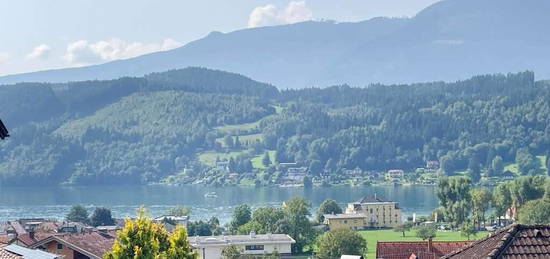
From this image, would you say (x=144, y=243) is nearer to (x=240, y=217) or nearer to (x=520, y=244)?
(x=520, y=244)

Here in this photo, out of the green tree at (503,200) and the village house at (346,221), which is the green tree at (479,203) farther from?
the village house at (346,221)

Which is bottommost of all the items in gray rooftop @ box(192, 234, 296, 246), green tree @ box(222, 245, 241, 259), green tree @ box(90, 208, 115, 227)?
green tree @ box(90, 208, 115, 227)

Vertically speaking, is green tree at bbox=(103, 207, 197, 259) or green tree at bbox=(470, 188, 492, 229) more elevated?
green tree at bbox=(103, 207, 197, 259)

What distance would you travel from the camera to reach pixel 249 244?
8881cm

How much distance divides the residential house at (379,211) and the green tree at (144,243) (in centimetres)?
11496

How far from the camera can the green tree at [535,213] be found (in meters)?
93.8

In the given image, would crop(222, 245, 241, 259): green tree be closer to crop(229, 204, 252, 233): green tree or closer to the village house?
crop(229, 204, 252, 233): green tree

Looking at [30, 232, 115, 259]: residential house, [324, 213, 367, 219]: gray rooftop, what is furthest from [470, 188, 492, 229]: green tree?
[30, 232, 115, 259]: residential house

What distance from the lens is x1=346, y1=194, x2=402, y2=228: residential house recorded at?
142375 mm

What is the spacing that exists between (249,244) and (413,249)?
42.1 meters

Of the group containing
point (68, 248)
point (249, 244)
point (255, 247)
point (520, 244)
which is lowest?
point (255, 247)

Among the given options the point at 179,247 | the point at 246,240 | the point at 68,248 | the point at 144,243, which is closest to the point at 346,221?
the point at 246,240

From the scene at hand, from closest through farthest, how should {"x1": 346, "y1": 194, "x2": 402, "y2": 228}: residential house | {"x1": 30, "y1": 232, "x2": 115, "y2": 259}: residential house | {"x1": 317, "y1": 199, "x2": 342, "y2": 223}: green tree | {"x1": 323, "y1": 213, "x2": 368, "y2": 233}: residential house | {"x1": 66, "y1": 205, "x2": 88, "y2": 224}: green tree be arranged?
{"x1": 30, "y1": 232, "x2": 115, "y2": 259}: residential house → {"x1": 66, "y1": 205, "x2": 88, "y2": 224}: green tree → {"x1": 323, "y1": 213, "x2": 368, "y2": 233}: residential house → {"x1": 317, "y1": 199, "x2": 342, "y2": 223}: green tree → {"x1": 346, "y1": 194, "x2": 402, "y2": 228}: residential house

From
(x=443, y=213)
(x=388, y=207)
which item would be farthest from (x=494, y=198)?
(x=388, y=207)
